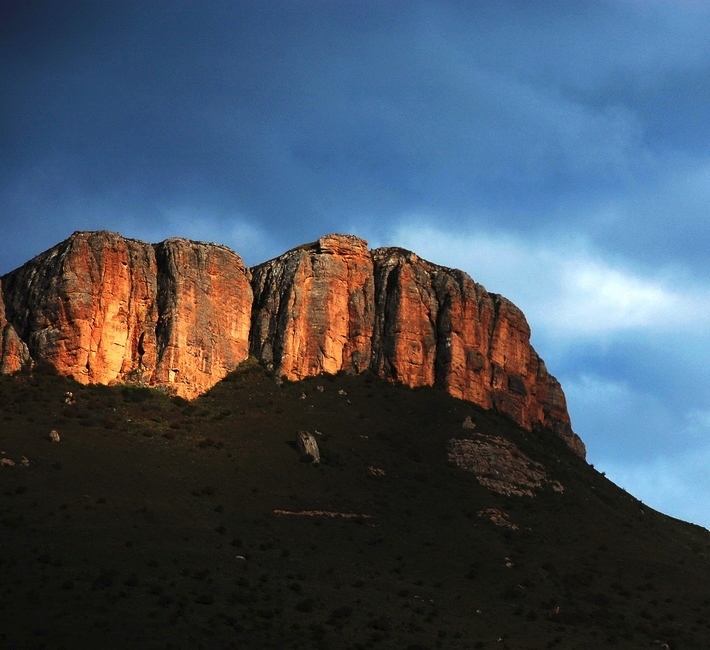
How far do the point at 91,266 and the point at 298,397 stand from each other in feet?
71.3

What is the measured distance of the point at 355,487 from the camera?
316ft

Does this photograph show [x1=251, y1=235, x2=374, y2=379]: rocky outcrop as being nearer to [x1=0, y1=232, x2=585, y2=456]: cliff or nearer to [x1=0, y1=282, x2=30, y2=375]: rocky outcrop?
[x1=0, y1=232, x2=585, y2=456]: cliff

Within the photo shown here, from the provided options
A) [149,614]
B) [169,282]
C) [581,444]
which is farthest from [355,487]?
[581,444]

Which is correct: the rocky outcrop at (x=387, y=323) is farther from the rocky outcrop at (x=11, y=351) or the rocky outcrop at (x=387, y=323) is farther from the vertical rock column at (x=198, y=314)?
the rocky outcrop at (x=11, y=351)

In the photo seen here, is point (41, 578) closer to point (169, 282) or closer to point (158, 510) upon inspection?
point (158, 510)

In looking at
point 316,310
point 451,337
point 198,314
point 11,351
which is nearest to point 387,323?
point 451,337

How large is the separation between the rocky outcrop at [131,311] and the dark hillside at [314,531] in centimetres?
289

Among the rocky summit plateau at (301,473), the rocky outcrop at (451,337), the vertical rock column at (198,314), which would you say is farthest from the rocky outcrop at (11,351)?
the rocky outcrop at (451,337)

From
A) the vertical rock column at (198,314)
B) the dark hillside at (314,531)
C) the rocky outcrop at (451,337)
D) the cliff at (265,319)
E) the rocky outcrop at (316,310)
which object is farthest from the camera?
the rocky outcrop at (451,337)

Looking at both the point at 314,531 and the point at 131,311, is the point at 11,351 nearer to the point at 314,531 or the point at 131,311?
the point at 131,311

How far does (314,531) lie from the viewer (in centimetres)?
8588

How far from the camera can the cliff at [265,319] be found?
106 meters

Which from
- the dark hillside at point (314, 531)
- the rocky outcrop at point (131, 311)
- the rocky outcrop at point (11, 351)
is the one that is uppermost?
the rocky outcrop at point (131, 311)

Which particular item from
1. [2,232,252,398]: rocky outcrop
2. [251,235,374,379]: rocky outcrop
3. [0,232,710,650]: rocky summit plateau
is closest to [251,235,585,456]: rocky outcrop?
[251,235,374,379]: rocky outcrop
